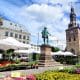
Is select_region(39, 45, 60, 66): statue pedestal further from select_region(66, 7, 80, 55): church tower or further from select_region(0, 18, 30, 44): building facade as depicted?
select_region(66, 7, 80, 55): church tower

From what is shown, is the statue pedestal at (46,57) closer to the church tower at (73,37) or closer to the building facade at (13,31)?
the building facade at (13,31)

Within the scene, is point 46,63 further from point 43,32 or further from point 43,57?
point 43,32

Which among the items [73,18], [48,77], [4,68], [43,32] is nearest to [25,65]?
[4,68]

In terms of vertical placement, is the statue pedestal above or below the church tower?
below

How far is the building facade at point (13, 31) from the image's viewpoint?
267ft

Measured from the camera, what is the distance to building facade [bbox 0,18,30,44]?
81456 mm

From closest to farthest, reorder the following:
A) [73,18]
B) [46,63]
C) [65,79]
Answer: [65,79]
[46,63]
[73,18]

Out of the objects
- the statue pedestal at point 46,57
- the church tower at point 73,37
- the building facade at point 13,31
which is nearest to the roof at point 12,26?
the building facade at point 13,31

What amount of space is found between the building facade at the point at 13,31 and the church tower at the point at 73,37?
15590mm

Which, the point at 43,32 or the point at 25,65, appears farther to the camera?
the point at 43,32

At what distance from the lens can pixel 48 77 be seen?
6855 millimetres

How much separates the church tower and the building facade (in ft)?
51.1

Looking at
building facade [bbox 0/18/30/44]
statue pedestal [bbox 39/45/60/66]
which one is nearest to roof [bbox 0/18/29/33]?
building facade [bbox 0/18/30/44]

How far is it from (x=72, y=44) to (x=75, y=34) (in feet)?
12.7
